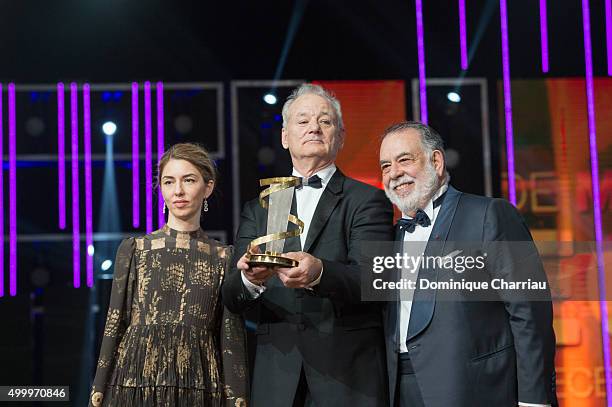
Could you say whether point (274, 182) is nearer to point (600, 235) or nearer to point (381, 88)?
point (381, 88)

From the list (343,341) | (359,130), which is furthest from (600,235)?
(343,341)

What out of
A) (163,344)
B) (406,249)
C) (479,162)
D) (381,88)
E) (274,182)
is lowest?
(163,344)

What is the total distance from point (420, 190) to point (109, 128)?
9.13ft

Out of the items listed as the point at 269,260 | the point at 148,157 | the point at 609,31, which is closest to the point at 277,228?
the point at 269,260

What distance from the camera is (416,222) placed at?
2789 millimetres

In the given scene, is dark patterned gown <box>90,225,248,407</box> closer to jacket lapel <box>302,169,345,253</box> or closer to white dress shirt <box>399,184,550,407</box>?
jacket lapel <box>302,169,345,253</box>

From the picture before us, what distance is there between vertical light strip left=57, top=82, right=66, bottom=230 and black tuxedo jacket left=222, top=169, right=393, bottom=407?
2.49 metres

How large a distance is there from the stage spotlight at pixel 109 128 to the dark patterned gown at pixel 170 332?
2.16 metres

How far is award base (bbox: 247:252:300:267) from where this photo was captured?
95.0 inches

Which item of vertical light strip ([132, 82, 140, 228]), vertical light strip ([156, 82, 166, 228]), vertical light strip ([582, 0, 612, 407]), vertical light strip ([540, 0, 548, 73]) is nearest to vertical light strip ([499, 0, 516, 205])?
vertical light strip ([540, 0, 548, 73])

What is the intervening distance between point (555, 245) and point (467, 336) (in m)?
2.58

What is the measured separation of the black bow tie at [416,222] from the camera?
2.78 m

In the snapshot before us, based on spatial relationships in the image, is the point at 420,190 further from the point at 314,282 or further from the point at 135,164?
the point at 135,164

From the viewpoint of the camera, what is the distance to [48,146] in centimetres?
508
